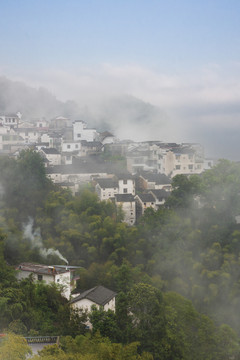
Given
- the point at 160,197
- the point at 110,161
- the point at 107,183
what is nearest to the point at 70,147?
the point at 110,161

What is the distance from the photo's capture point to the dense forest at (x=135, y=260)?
6316 millimetres

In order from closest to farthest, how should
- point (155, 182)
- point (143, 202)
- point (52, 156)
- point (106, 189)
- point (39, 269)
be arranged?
point (39, 269)
point (143, 202)
point (106, 189)
point (155, 182)
point (52, 156)

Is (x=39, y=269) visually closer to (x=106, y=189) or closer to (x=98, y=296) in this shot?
(x=98, y=296)

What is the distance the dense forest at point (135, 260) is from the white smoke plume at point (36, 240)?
0.11 ft

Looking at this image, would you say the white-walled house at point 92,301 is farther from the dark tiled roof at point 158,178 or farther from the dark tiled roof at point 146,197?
the dark tiled roof at point 158,178

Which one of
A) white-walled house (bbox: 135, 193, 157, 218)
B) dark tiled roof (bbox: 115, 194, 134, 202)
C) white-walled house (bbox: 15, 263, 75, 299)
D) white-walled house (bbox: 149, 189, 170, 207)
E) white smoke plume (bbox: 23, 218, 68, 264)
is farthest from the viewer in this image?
white-walled house (bbox: 149, 189, 170, 207)

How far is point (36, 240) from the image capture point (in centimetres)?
1129

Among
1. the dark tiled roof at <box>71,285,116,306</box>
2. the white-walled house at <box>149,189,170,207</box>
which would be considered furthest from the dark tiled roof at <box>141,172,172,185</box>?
the dark tiled roof at <box>71,285,116,306</box>

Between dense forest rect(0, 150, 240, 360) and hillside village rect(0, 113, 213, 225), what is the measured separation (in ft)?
2.70

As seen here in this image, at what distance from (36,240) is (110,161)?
709 centimetres

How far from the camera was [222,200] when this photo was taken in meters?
14.4

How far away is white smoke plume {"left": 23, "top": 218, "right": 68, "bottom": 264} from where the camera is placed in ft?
35.6

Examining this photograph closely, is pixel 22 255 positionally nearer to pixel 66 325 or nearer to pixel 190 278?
pixel 66 325

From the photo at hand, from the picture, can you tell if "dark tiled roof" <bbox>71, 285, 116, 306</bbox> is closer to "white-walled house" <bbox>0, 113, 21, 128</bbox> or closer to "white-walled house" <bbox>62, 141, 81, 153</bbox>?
"white-walled house" <bbox>62, 141, 81, 153</bbox>
